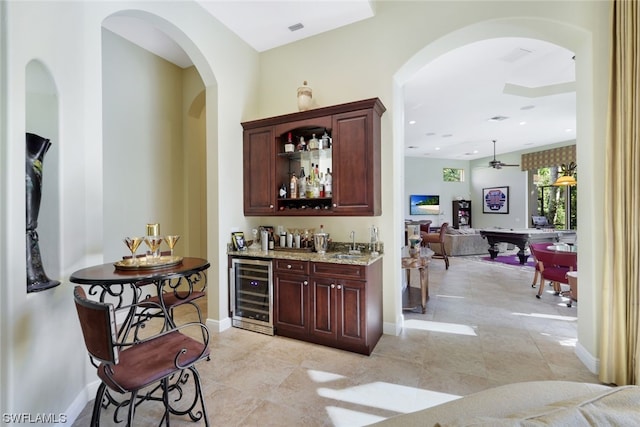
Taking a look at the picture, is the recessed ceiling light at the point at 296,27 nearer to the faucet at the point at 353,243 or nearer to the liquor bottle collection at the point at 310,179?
the liquor bottle collection at the point at 310,179

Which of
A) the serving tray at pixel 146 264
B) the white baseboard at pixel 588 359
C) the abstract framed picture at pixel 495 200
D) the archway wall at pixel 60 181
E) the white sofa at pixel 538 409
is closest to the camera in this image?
the white sofa at pixel 538 409

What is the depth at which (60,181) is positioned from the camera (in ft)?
6.27

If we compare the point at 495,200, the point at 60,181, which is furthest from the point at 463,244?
the point at 60,181

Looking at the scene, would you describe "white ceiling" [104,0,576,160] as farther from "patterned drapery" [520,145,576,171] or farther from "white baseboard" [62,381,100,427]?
"white baseboard" [62,381,100,427]

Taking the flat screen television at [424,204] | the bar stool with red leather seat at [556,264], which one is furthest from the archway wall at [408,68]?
the flat screen television at [424,204]

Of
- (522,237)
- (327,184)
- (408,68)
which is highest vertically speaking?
(408,68)

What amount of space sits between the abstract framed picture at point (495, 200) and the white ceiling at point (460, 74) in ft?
9.01

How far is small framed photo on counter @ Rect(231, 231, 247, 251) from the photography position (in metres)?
3.51

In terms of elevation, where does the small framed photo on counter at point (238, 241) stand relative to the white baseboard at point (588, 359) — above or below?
above

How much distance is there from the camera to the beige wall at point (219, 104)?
60.5 inches

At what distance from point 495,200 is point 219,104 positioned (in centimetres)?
1196

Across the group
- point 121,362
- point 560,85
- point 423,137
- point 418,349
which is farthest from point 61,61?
point 423,137

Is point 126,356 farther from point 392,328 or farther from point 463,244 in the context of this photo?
point 463,244

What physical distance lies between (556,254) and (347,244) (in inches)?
126
